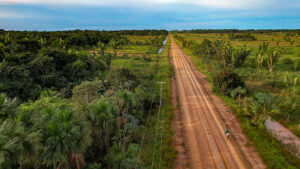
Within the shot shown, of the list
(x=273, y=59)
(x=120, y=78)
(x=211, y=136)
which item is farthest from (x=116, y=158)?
(x=273, y=59)

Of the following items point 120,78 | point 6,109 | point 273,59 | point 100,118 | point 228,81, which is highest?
point 273,59

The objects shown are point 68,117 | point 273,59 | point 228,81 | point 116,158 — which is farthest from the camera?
point 273,59

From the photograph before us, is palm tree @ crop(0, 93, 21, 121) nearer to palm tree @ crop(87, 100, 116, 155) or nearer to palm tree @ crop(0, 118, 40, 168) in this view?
palm tree @ crop(0, 118, 40, 168)

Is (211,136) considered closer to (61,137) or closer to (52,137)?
(61,137)

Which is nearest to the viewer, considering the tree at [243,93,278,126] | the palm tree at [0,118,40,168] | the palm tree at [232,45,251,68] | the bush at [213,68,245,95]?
the palm tree at [0,118,40,168]

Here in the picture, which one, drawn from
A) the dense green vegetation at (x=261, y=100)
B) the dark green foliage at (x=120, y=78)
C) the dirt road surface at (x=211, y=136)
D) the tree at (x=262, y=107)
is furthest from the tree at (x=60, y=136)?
the tree at (x=262, y=107)

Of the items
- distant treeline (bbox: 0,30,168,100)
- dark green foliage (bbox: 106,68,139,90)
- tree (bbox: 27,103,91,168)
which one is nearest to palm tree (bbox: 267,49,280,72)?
dark green foliage (bbox: 106,68,139,90)

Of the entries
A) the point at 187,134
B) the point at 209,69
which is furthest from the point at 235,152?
the point at 209,69

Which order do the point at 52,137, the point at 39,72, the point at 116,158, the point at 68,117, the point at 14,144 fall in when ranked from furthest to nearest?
the point at 39,72 → the point at 116,158 → the point at 68,117 → the point at 52,137 → the point at 14,144
